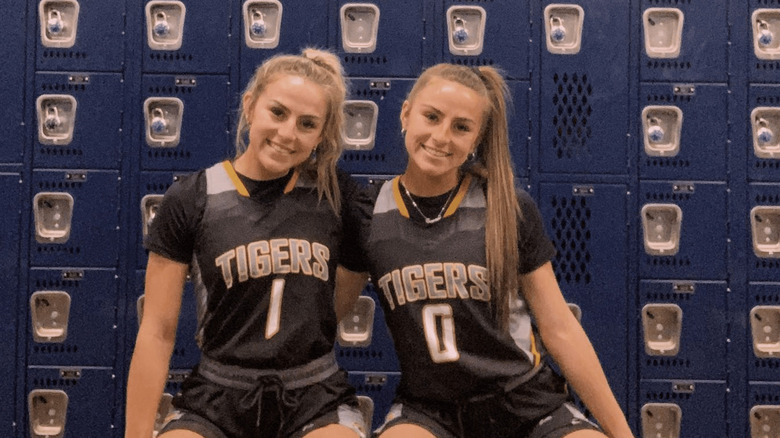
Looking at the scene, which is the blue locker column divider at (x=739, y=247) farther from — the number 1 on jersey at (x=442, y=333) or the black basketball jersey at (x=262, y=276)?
the black basketball jersey at (x=262, y=276)

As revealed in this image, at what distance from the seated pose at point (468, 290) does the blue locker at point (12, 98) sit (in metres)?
1.57

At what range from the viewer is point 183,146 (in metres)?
2.58

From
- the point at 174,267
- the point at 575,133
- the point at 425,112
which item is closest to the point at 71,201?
the point at 174,267

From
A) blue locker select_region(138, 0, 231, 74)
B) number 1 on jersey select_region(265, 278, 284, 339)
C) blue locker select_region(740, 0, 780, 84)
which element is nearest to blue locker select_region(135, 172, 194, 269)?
blue locker select_region(138, 0, 231, 74)

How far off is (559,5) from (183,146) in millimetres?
1524

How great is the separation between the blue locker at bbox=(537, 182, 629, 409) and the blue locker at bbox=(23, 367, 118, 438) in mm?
1763

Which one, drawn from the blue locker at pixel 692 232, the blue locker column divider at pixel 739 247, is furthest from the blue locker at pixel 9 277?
the blue locker column divider at pixel 739 247

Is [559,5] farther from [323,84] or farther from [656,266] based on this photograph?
[323,84]

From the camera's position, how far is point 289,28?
8.53 ft

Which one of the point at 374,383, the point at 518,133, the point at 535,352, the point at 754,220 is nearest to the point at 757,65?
the point at 754,220

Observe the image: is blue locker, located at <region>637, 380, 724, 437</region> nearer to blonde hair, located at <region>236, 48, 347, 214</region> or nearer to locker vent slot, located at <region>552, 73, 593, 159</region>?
locker vent slot, located at <region>552, 73, 593, 159</region>

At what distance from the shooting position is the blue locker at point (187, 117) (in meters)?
2.58

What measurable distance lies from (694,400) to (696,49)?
1.33 metres

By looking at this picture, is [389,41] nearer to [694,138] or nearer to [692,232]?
[694,138]
